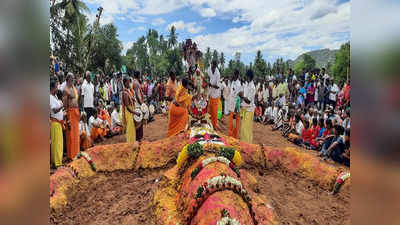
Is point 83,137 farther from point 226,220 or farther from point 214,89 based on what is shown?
point 226,220

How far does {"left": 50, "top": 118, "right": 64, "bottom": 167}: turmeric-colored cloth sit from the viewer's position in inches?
205

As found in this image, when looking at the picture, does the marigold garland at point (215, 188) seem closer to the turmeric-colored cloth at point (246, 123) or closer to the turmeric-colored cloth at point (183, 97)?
the turmeric-colored cloth at point (183, 97)

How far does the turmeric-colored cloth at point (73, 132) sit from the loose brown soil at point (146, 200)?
1968 mm

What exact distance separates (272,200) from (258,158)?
1419 millimetres

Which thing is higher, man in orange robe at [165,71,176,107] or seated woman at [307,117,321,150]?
man in orange robe at [165,71,176,107]

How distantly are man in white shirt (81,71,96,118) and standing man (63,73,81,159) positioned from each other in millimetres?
2849

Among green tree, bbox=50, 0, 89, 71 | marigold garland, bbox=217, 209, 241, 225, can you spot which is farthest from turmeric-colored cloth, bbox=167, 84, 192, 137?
green tree, bbox=50, 0, 89, 71

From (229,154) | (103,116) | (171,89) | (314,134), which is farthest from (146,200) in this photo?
(314,134)

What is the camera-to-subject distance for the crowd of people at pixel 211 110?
5.68 m

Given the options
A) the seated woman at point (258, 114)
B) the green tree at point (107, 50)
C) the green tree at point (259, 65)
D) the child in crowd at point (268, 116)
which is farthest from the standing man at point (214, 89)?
the green tree at point (259, 65)

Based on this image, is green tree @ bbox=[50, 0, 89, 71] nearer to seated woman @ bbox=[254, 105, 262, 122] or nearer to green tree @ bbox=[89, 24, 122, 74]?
green tree @ bbox=[89, 24, 122, 74]

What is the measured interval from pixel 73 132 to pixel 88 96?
3.06 meters
